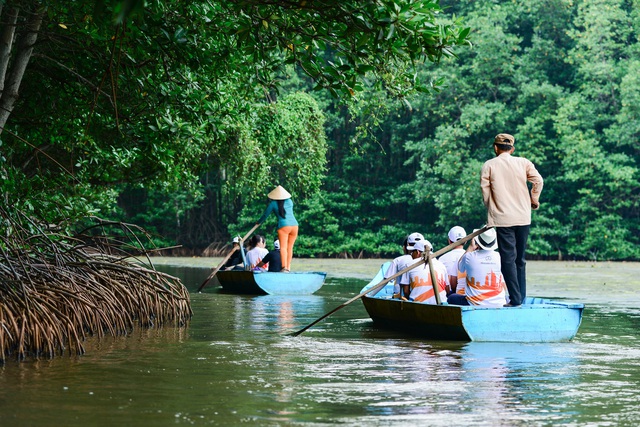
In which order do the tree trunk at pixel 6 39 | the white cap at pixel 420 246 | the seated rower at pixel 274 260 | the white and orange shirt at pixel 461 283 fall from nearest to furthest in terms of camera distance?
the tree trunk at pixel 6 39, the white and orange shirt at pixel 461 283, the white cap at pixel 420 246, the seated rower at pixel 274 260

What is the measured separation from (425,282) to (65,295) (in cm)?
360

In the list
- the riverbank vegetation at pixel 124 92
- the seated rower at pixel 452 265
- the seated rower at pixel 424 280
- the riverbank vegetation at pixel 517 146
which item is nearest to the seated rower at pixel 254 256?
the riverbank vegetation at pixel 124 92

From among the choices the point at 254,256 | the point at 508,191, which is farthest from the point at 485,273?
the point at 254,256

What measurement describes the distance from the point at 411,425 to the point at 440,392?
121 centimetres

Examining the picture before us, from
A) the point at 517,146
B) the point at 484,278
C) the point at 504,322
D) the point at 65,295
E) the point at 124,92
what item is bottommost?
the point at 504,322

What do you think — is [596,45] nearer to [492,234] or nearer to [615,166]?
[615,166]

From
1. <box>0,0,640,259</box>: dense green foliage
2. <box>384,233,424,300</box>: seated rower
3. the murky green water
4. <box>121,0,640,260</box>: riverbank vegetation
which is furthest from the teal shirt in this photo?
<box>121,0,640,260</box>: riverbank vegetation

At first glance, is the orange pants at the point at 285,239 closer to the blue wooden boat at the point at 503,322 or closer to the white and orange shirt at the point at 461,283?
the white and orange shirt at the point at 461,283

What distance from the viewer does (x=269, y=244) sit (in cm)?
4162

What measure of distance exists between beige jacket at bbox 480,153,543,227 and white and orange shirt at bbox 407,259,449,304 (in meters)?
1.05

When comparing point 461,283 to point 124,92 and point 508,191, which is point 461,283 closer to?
point 508,191

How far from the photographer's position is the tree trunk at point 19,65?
Result: 38.2 feet

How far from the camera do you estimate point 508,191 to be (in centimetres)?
1068

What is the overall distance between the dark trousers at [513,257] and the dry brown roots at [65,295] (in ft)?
12.3
